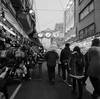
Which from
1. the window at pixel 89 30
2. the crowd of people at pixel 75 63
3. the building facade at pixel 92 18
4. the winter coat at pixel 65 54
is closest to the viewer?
the crowd of people at pixel 75 63

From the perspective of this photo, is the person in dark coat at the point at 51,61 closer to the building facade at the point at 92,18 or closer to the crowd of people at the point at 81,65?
the crowd of people at the point at 81,65

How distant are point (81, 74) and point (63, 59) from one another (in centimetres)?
504

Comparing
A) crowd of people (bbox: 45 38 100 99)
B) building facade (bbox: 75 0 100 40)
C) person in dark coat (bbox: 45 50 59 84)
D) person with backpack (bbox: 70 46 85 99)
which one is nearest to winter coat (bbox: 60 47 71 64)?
crowd of people (bbox: 45 38 100 99)

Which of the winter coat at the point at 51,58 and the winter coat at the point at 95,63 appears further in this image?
the winter coat at the point at 51,58

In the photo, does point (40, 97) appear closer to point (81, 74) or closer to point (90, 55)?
point (81, 74)

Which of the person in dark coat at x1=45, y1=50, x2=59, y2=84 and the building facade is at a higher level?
the building facade

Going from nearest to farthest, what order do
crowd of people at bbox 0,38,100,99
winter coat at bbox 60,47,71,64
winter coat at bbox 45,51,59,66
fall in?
crowd of people at bbox 0,38,100,99 → winter coat at bbox 45,51,59,66 → winter coat at bbox 60,47,71,64

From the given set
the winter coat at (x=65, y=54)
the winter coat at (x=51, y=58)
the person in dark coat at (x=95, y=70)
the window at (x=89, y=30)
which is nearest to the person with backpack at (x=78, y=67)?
the person in dark coat at (x=95, y=70)

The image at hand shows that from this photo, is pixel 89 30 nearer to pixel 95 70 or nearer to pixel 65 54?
pixel 65 54

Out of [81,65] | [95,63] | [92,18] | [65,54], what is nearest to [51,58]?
[65,54]

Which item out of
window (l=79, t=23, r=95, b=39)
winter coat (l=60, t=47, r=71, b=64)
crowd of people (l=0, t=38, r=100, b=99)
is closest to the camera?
crowd of people (l=0, t=38, r=100, b=99)

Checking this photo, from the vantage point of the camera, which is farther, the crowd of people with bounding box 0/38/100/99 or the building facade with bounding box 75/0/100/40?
the building facade with bounding box 75/0/100/40

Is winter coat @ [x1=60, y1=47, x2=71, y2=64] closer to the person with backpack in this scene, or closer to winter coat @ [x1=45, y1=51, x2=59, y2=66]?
winter coat @ [x1=45, y1=51, x2=59, y2=66]

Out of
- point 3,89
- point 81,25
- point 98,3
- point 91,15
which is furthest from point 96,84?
point 81,25
